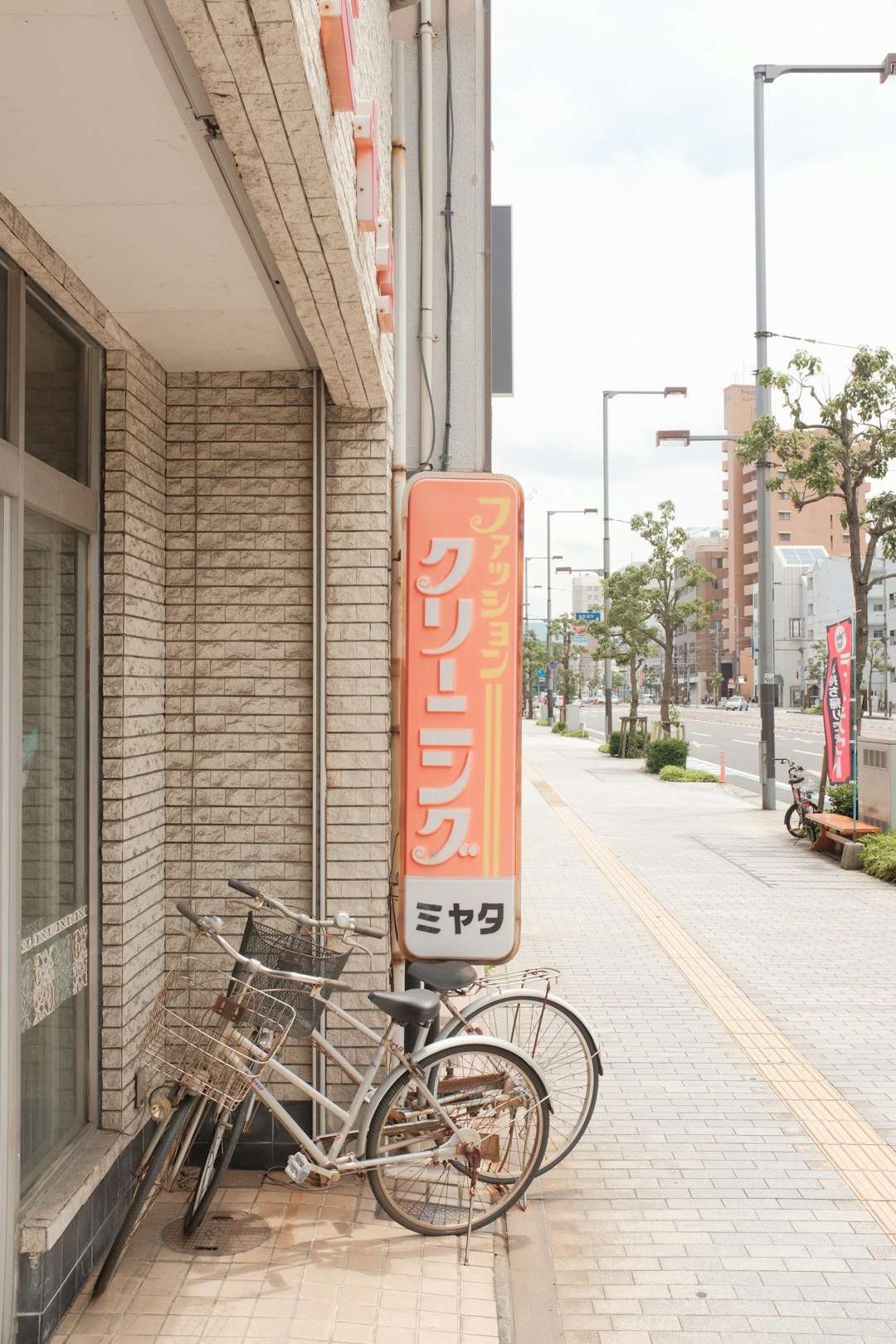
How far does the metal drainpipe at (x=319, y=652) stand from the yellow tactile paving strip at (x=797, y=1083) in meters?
2.41

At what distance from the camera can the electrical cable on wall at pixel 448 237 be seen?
6.07m

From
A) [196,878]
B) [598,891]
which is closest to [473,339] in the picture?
[196,878]

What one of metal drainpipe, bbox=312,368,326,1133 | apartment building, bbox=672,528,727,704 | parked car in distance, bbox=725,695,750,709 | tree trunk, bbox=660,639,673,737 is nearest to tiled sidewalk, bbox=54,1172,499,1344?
metal drainpipe, bbox=312,368,326,1133

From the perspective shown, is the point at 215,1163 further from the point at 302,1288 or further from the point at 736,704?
the point at 736,704

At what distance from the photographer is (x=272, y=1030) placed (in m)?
3.59

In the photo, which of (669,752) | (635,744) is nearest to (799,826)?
(669,752)

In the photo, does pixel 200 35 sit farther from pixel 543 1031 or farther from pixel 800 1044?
pixel 800 1044

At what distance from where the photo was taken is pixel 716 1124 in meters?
5.07

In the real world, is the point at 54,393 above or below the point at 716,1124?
above

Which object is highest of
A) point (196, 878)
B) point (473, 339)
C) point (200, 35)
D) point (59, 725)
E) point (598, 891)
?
point (473, 339)

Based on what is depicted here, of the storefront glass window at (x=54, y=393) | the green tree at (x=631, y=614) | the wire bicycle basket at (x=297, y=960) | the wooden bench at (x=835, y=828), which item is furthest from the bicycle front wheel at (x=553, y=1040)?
the green tree at (x=631, y=614)

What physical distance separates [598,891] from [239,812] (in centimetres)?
706

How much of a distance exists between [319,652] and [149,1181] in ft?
6.51

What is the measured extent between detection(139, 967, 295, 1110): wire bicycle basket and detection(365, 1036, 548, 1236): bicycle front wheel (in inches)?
19.5
